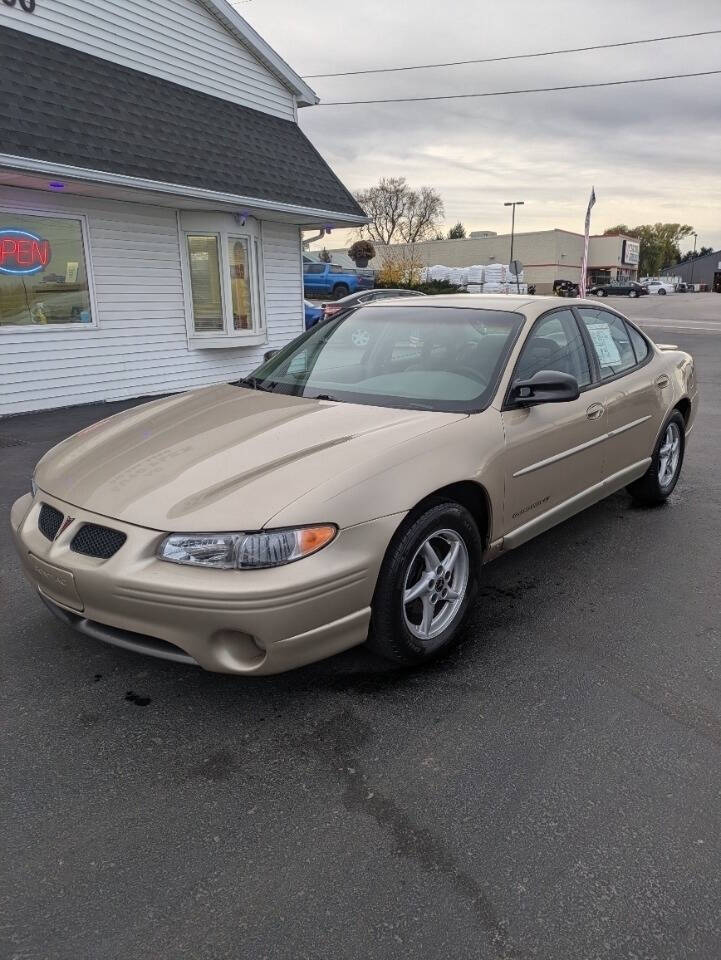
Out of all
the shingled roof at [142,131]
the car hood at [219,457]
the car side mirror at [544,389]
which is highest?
the shingled roof at [142,131]

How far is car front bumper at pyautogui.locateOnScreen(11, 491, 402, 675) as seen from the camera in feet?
7.83

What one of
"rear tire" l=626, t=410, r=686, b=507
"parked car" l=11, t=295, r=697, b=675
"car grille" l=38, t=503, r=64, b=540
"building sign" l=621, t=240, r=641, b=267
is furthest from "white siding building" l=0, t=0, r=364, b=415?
"building sign" l=621, t=240, r=641, b=267

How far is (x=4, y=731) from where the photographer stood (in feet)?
8.65

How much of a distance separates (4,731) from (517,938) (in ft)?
6.36

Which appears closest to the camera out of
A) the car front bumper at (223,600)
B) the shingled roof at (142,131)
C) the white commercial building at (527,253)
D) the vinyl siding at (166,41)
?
the car front bumper at (223,600)

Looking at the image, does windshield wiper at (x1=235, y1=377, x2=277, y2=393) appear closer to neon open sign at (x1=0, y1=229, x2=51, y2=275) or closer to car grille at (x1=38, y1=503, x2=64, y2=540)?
car grille at (x1=38, y1=503, x2=64, y2=540)

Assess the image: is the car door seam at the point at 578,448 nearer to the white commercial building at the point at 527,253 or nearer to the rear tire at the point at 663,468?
the rear tire at the point at 663,468

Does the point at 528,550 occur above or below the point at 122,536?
below

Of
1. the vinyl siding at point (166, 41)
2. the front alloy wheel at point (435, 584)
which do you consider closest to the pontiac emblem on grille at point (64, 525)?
the front alloy wheel at point (435, 584)

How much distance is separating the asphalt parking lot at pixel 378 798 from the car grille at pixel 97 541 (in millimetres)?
649

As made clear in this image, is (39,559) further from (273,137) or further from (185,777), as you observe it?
(273,137)

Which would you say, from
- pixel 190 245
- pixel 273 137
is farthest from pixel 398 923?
pixel 273 137

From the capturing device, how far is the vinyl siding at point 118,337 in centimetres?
865

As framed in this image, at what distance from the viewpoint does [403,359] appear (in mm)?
3764
